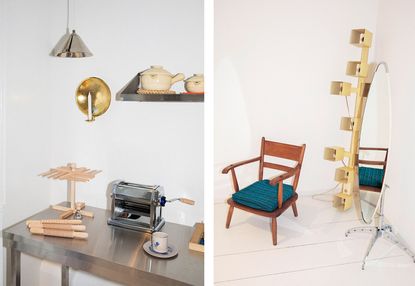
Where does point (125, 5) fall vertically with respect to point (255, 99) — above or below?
above

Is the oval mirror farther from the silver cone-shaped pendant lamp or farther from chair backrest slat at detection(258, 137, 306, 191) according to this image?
the silver cone-shaped pendant lamp

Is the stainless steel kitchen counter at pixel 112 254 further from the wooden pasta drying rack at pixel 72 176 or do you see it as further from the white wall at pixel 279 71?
the white wall at pixel 279 71

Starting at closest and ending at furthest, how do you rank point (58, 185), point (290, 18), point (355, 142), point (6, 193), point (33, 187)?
1. point (6, 193)
2. point (33, 187)
3. point (58, 185)
4. point (355, 142)
5. point (290, 18)

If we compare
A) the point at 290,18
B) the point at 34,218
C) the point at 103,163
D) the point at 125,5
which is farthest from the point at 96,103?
the point at 290,18

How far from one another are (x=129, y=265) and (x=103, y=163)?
1.89ft

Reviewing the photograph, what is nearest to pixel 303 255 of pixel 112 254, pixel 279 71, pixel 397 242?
pixel 397 242

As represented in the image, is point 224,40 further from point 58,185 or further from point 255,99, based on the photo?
point 58,185

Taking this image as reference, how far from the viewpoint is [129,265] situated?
4.26ft

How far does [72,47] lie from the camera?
149 cm

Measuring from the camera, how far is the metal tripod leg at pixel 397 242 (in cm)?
230

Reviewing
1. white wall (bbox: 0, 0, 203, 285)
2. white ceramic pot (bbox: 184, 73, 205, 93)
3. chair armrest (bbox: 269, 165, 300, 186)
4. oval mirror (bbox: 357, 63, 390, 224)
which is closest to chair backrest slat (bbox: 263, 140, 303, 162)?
chair armrest (bbox: 269, 165, 300, 186)

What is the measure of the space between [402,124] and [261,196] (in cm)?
108

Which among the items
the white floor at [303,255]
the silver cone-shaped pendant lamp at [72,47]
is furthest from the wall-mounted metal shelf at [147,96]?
the white floor at [303,255]

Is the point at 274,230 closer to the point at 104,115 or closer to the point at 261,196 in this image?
the point at 261,196
